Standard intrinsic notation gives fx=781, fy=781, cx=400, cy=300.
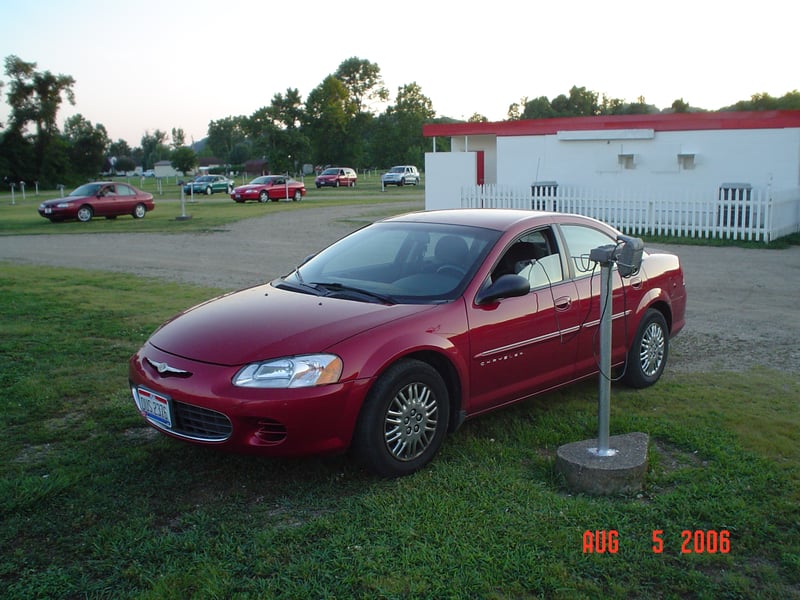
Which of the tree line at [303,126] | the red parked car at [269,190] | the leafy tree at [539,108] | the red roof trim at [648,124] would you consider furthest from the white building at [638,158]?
the leafy tree at [539,108]

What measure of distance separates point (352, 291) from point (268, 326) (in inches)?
30.3

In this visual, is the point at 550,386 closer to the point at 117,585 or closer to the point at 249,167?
the point at 117,585

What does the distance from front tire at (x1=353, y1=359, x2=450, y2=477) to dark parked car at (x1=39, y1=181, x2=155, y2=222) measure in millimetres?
26180

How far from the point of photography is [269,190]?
4188 centimetres

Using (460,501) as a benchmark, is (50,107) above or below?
above

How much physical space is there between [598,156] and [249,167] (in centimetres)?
7859

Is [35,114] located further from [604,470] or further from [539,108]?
[604,470]

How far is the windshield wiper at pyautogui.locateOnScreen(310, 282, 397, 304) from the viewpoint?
16.6 ft

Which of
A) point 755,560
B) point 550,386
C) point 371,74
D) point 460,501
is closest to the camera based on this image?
point 755,560

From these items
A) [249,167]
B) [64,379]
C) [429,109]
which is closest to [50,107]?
[249,167]

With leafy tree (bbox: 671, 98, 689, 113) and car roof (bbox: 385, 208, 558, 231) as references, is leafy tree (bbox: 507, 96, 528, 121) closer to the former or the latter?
leafy tree (bbox: 671, 98, 689, 113)

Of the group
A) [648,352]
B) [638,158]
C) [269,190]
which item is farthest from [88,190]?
[648,352]

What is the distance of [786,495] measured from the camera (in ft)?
14.1

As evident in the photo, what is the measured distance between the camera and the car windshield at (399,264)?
5.18 metres
